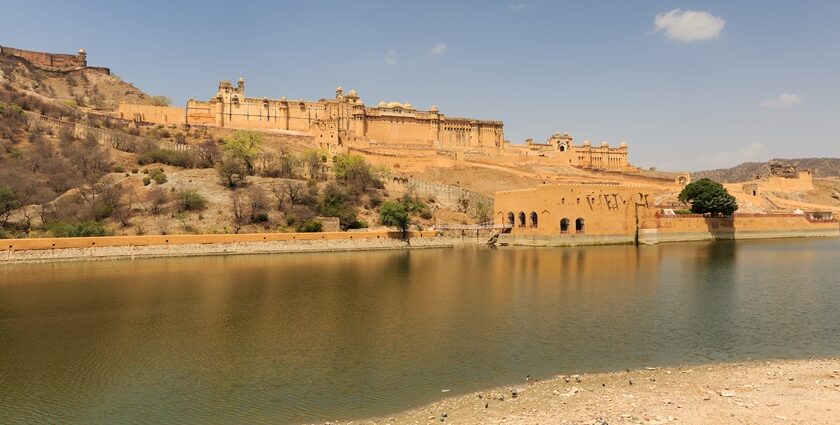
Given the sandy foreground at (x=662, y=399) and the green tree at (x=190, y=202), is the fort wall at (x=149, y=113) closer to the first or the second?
the green tree at (x=190, y=202)

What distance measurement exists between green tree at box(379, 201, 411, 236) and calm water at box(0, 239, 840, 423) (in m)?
11.8

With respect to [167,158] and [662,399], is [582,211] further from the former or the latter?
[167,158]

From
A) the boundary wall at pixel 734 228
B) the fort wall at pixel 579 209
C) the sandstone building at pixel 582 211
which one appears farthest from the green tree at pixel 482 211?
the boundary wall at pixel 734 228

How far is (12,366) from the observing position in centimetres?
1124

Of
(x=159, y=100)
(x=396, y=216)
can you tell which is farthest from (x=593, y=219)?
(x=159, y=100)

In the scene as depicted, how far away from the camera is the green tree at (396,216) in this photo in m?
36.2

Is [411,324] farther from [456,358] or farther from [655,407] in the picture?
[655,407]

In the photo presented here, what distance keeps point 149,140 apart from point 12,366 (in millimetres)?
40412

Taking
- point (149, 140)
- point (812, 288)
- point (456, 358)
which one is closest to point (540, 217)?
point (812, 288)

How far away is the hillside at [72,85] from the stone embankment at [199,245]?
1457 inches

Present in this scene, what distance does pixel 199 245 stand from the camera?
31.9 m

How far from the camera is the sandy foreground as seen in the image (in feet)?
26.6

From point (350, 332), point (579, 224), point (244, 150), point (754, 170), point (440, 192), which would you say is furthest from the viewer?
point (754, 170)

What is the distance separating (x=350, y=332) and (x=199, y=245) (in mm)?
21232
